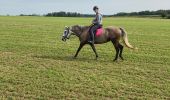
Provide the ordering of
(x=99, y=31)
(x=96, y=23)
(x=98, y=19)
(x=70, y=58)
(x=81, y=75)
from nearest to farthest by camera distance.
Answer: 1. (x=81, y=75)
2. (x=98, y=19)
3. (x=96, y=23)
4. (x=99, y=31)
5. (x=70, y=58)

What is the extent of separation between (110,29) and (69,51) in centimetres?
342

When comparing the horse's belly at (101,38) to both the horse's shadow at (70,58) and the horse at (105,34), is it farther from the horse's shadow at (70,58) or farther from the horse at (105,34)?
the horse's shadow at (70,58)

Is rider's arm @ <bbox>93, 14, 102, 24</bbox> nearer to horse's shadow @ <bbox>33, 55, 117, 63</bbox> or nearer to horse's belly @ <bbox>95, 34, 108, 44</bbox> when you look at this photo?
horse's belly @ <bbox>95, 34, 108, 44</bbox>

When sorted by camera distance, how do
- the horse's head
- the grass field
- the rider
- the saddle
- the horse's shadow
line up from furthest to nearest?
1. the horse's head
2. the horse's shadow
3. the saddle
4. the rider
5. the grass field

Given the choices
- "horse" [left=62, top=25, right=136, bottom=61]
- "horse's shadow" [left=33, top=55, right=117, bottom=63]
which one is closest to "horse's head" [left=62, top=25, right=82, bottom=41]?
"horse" [left=62, top=25, right=136, bottom=61]

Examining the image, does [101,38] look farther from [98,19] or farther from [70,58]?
[70,58]

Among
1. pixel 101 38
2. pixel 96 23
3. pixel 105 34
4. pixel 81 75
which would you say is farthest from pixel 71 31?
pixel 81 75

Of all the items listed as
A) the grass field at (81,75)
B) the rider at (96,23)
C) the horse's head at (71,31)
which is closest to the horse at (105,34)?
the horse's head at (71,31)

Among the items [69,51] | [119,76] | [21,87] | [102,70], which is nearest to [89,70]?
[102,70]

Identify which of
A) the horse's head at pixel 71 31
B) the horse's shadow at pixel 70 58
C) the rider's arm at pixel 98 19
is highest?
the rider's arm at pixel 98 19

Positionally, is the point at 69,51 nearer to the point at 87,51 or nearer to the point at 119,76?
the point at 87,51

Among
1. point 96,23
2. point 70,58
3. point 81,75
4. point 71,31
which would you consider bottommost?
point 70,58

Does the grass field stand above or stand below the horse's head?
below

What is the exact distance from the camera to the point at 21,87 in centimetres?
1032
